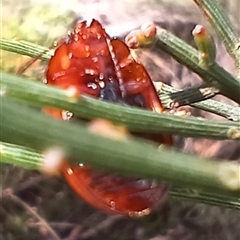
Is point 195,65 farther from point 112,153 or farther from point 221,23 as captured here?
point 112,153

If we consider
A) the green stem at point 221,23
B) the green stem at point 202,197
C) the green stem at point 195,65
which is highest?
the green stem at point 221,23

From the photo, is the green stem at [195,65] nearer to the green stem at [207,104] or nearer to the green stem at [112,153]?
the green stem at [207,104]

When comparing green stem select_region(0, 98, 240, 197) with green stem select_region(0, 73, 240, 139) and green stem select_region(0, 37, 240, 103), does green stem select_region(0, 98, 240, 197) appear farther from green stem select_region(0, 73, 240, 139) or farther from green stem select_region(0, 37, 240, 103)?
green stem select_region(0, 37, 240, 103)

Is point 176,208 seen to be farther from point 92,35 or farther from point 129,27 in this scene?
point 92,35

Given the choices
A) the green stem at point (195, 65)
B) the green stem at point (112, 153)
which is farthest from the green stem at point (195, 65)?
the green stem at point (112, 153)

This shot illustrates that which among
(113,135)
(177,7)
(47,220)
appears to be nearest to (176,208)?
(47,220)

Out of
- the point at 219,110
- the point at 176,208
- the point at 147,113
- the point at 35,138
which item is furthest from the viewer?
the point at 176,208

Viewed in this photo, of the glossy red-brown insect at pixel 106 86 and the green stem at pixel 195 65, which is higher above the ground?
the green stem at pixel 195 65
